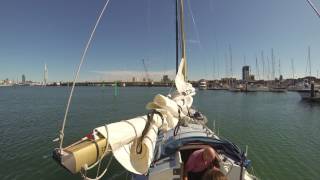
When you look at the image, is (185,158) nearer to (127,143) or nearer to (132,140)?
(132,140)

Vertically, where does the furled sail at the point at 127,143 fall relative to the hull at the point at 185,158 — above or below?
above

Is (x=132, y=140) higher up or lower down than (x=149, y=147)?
higher up

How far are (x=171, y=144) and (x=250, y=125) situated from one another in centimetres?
2359

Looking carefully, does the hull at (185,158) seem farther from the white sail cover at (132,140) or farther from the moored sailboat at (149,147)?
the white sail cover at (132,140)

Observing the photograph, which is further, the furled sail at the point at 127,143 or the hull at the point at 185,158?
the hull at the point at 185,158

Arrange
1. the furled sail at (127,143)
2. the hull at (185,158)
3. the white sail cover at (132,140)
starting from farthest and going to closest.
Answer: the hull at (185,158) → the white sail cover at (132,140) → the furled sail at (127,143)

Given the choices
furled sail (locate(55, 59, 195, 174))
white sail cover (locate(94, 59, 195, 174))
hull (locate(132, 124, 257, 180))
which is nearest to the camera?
furled sail (locate(55, 59, 195, 174))

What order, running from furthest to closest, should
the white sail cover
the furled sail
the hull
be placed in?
1. the hull
2. the white sail cover
3. the furled sail

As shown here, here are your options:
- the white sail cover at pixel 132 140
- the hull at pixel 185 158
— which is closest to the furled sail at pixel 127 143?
the white sail cover at pixel 132 140

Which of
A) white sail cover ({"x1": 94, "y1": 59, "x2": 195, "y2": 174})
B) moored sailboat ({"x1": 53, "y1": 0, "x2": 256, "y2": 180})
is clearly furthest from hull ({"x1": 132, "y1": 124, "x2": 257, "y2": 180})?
white sail cover ({"x1": 94, "y1": 59, "x2": 195, "y2": 174})

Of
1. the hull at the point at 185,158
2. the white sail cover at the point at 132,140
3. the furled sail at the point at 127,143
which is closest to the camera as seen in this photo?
the furled sail at the point at 127,143

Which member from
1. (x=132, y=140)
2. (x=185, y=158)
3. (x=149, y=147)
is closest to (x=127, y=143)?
(x=132, y=140)

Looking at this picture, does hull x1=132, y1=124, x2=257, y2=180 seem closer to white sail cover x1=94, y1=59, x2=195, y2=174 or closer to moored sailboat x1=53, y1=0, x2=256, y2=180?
moored sailboat x1=53, y1=0, x2=256, y2=180

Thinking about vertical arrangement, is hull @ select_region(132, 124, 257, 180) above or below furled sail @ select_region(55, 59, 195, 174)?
below
